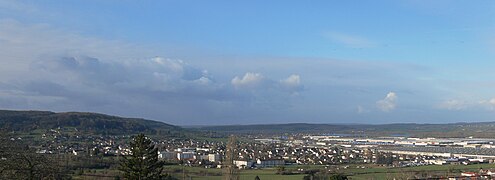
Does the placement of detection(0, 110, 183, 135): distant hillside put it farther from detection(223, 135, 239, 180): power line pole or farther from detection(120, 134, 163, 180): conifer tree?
detection(120, 134, 163, 180): conifer tree

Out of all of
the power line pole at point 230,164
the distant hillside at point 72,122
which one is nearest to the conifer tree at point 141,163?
the power line pole at point 230,164

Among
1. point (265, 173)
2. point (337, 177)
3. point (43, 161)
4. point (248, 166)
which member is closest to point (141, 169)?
point (43, 161)

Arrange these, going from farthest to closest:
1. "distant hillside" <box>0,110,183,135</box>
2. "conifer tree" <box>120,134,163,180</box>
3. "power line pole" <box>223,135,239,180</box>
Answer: "distant hillside" <box>0,110,183,135</box> → "power line pole" <box>223,135,239,180</box> → "conifer tree" <box>120,134,163,180</box>

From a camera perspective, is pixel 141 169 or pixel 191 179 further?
pixel 191 179

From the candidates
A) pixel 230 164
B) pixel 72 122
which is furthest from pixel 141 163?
pixel 72 122

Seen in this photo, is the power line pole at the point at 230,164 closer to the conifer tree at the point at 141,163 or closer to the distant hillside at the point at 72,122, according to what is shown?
the conifer tree at the point at 141,163

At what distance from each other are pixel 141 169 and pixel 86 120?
278ft

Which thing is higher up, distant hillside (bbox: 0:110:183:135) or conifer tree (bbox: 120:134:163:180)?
distant hillside (bbox: 0:110:183:135)

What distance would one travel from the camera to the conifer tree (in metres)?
23.8

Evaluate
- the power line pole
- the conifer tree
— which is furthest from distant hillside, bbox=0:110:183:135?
the conifer tree

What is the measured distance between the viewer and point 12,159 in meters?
16.9

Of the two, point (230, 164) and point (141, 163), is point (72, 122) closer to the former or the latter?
point (230, 164)

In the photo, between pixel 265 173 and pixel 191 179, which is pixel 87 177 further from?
pixel 265 173

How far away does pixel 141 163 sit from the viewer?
2405 cm
